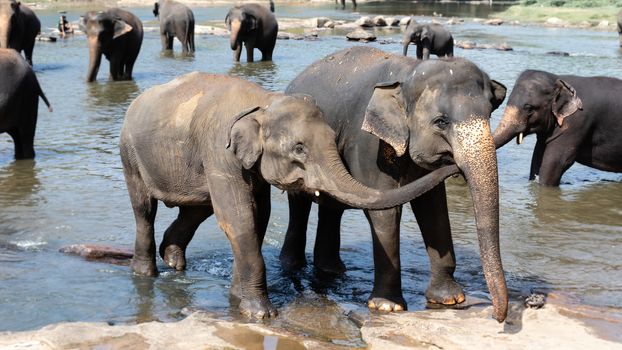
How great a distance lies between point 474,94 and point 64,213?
15.7 ft

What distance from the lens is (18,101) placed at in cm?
1119

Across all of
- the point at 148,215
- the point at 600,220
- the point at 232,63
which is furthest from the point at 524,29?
the point at 148,215

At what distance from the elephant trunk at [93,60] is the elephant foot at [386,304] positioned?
1354 centimetres

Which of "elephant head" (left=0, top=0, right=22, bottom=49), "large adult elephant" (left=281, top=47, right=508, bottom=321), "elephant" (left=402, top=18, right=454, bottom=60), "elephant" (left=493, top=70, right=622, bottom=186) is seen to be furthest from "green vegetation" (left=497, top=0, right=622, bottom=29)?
"large adult elephant" (left=281, top=47, right=508, bottom=321)

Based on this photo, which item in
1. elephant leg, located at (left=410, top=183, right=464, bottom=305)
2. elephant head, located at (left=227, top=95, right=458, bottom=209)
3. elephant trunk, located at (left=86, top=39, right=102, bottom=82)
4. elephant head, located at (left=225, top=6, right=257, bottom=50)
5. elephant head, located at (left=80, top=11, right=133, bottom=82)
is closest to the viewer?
elephant head, located at (left=227, top=95, right=458, bottom=209)

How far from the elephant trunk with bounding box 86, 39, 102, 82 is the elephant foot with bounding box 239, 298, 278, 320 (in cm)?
1341

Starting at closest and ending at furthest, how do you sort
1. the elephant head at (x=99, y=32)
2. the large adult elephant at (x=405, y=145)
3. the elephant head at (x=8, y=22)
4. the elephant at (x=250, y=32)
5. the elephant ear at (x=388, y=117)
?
the large adult elephant at (x=405, y=145), the elephant ear at (x=388, y=117), the elephant head at (x=99, y=32), the elephant head at (x=8, y=22), the elephant at (x=250, y=32)

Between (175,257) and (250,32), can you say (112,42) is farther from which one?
(175,257)

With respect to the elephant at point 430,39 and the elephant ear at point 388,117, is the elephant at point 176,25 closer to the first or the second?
the elephant at point 430,39

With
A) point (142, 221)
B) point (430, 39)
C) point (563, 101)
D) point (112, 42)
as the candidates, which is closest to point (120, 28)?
point (112, 42)

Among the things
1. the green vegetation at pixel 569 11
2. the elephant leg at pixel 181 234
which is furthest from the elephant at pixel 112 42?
the green vegetation at pixel 569 11

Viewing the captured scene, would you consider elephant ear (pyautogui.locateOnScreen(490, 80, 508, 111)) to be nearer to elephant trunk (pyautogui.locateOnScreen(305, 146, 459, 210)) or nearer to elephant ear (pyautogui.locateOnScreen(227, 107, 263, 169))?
elephant trunk (pyautogui.locateOnScreen(305, 146, 459, 210))

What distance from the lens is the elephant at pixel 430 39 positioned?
24.8 metres

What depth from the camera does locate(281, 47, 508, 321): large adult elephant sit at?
17.3 feet
